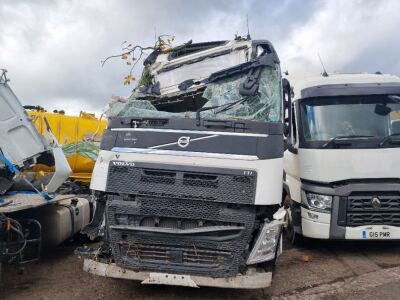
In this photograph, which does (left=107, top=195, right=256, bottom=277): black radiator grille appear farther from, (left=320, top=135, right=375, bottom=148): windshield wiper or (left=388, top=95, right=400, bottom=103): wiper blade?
(left=388, top=95, right=400, bottom=103): wiper blade

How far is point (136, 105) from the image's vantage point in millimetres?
5344

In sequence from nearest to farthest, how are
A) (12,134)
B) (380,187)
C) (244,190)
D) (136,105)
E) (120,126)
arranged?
(244,190) < (120,126) < (136,105) < (12,134) < (380,187)

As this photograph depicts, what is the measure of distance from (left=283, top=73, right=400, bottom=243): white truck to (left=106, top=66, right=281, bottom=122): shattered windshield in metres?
1.25

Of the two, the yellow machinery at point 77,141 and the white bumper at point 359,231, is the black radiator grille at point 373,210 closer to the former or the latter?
the white bumper at point 359,231

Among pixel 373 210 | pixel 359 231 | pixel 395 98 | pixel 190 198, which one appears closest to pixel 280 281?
pixel 359 231

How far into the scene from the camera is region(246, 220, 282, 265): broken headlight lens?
4.55 m

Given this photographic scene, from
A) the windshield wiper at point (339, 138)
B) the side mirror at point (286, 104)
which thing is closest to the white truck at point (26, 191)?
the side mirror at point (286, 104)

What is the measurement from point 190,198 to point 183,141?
0.62 m

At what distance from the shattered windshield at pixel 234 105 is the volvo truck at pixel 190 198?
0.04 metres

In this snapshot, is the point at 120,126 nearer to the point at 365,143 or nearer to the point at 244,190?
the point at 244,190

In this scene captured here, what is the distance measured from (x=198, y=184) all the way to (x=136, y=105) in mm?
1393

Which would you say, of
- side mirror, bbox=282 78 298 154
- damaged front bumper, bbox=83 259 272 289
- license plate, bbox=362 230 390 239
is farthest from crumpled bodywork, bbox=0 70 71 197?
license plate, bbox=362 230 390 239

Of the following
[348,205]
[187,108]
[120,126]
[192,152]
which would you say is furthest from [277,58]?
[348,205]

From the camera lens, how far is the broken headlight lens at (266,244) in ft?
14.9
